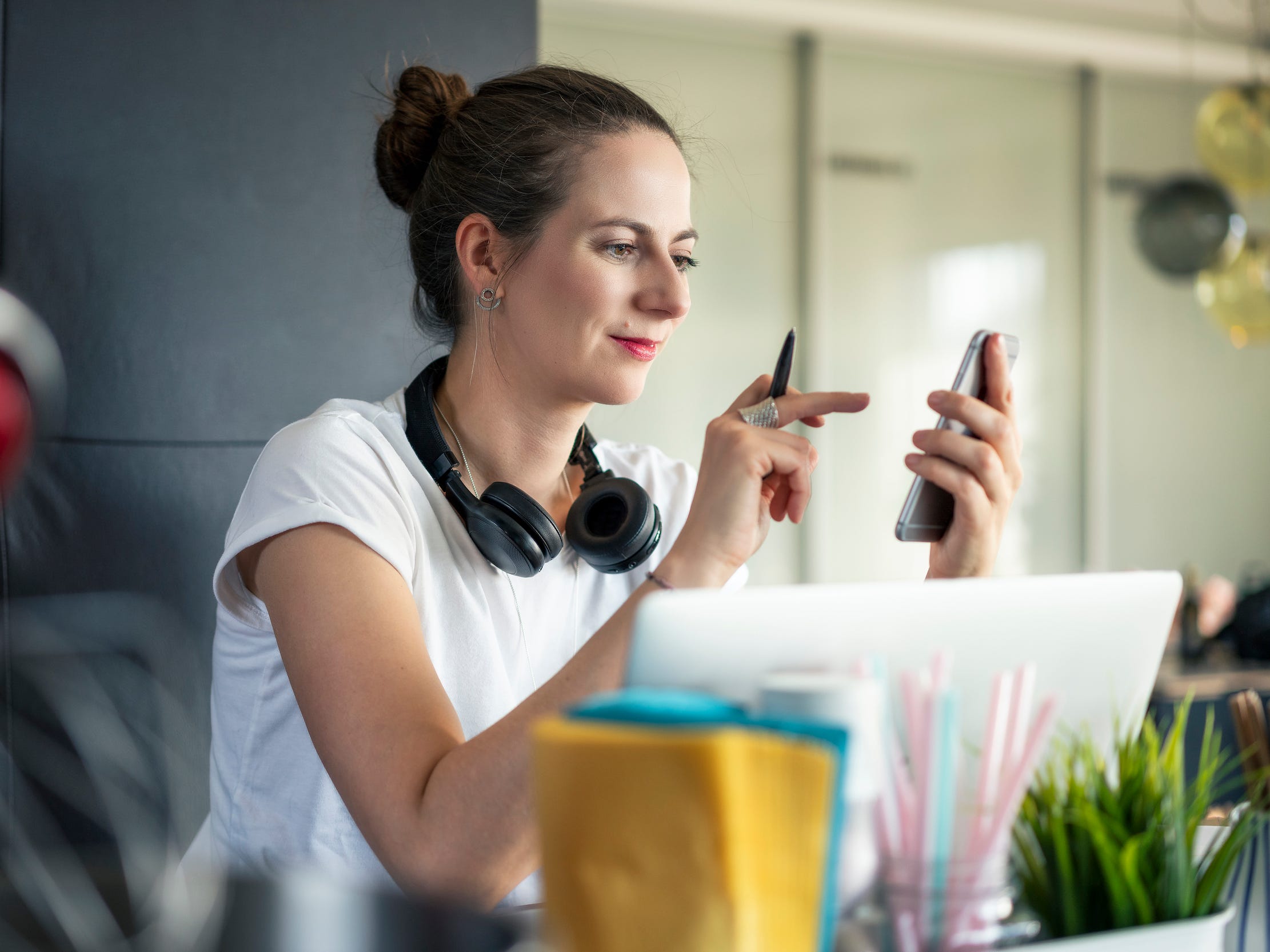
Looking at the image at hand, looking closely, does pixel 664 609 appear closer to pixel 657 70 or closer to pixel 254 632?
pixel 254 632

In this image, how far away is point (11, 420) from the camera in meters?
0.32

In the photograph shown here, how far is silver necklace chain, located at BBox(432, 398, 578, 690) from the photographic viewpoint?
135 centimetres

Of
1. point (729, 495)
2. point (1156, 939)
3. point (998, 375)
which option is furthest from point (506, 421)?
point (1156, 939)

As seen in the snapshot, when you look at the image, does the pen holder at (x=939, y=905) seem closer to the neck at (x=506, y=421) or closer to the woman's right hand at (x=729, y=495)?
the woman's right hand at (x=729, y=495)

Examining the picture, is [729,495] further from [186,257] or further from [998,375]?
[186,257]

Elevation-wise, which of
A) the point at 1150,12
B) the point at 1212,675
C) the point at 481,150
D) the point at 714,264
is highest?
the point at 1150,12

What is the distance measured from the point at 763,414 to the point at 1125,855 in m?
0.65

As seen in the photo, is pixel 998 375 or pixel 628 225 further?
pixel 628 225

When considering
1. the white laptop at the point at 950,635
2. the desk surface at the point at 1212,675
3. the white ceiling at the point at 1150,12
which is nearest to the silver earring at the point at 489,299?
the white laptop at the point at 950,635

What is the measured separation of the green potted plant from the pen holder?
0.12 feet

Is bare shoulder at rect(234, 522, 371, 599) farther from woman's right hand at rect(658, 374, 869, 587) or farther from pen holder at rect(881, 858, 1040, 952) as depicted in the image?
pen holder at rect(881, 858, 1040, 952)

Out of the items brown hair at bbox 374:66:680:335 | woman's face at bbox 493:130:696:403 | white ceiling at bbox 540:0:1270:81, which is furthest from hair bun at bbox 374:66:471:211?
white ceiling at bbox 540:0:1270:81

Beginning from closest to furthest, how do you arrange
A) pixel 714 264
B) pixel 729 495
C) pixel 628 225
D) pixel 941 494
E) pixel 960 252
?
pixel 729 495 < pixel 941 494 < pixel 628 225 < pixel 714 264 < pixel 960 252

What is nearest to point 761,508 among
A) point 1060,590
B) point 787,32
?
point 1060,590
